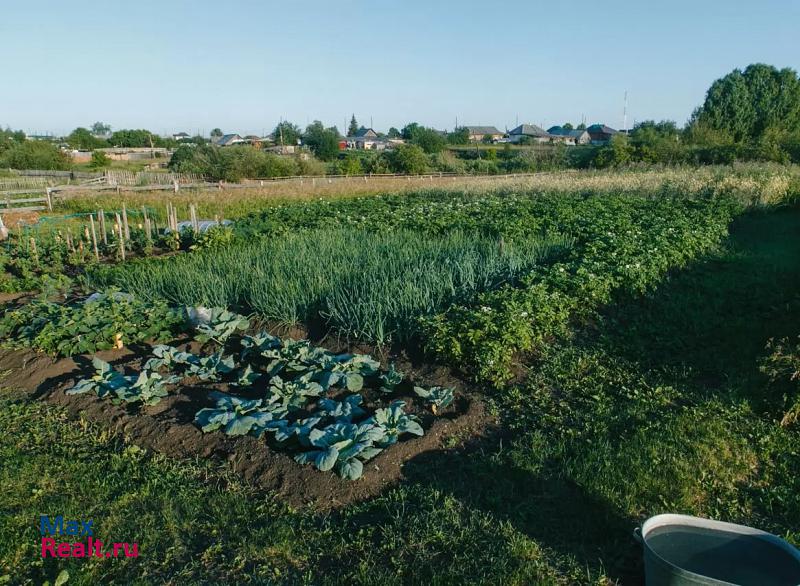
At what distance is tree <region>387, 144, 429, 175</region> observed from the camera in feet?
157

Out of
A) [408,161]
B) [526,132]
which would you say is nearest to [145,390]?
[408,161]

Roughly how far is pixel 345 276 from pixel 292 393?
3.01m

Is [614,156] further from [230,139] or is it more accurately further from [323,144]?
[230,139]

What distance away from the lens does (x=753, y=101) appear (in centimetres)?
5038

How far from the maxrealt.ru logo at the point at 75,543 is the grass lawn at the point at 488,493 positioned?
5 centimetres

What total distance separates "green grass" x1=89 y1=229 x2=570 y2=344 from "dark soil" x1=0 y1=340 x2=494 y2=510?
0.70m

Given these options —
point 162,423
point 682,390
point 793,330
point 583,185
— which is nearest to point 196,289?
point 162,423

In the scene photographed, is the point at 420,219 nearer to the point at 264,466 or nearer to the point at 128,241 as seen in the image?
the point at 128,241

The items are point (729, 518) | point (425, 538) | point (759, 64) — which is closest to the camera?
point (425, 538)

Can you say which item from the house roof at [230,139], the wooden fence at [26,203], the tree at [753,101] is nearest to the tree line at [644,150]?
the tree at [753,101]

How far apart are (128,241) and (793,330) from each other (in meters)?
11.2

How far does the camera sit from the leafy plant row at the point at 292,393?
163 inches

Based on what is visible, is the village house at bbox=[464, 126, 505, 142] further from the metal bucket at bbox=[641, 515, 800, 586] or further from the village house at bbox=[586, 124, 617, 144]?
the metal bucket at bbox=[641, 515, 800, 586]

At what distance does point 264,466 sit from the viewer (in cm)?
404
